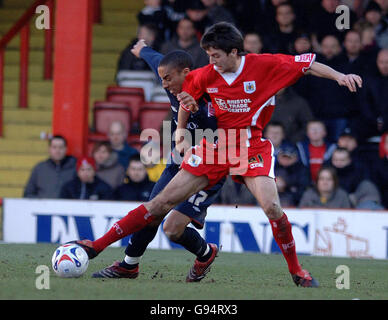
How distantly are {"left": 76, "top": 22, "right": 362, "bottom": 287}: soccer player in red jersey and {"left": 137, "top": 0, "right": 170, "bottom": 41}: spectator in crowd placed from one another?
634cm

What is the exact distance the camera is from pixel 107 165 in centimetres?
1083

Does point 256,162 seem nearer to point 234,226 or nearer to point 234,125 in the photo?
point 234,125

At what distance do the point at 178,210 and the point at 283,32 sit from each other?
5.49m

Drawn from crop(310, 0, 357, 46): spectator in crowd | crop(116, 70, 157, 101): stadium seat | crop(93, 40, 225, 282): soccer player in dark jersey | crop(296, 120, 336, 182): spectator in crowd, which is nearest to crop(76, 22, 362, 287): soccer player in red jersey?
crop(93, 40, 225, 282): soccer player in dark jersey

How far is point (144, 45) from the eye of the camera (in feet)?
22.7

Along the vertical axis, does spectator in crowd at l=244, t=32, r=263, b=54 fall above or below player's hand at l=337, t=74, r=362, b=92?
above

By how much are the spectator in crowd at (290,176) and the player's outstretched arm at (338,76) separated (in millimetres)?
4161

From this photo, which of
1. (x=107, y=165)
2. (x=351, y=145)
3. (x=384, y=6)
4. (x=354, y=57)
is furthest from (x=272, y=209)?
(x=384, y=6)

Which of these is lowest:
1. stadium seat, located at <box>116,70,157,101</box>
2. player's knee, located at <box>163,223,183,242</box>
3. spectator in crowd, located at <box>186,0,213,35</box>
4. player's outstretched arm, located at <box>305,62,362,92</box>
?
player's knee, located at <box>163,223,183,242</box>

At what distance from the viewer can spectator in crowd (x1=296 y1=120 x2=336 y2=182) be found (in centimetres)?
1036

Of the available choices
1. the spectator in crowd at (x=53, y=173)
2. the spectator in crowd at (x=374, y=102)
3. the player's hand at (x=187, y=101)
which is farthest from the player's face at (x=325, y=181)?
the player's hand at (x=187, y=101)

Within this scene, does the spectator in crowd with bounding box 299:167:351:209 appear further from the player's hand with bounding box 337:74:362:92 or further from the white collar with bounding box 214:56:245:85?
the player's hand with bounding box 337:74:362:92

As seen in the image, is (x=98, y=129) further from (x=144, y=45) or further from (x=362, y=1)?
(x=144, y=45)

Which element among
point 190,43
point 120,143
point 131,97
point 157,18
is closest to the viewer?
point 120,143
